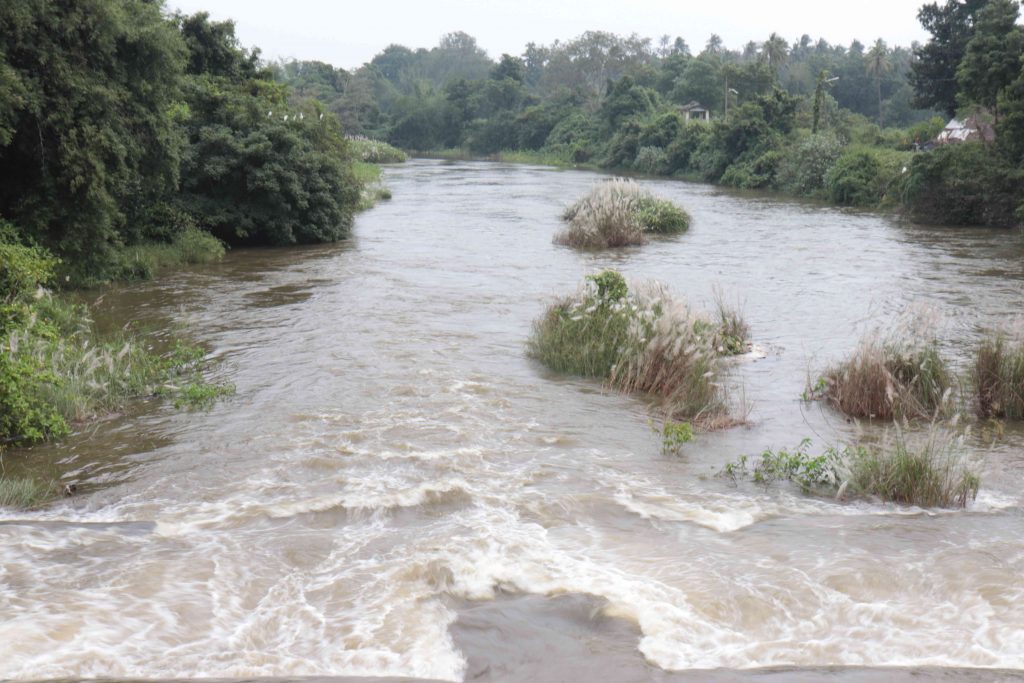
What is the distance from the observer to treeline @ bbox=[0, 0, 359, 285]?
14.5m

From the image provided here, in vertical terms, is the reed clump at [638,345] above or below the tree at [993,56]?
below

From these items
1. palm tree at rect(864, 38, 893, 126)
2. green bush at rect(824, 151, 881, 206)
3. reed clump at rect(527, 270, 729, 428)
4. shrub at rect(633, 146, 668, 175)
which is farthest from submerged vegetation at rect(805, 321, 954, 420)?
palm tree at rect(864, 38, 893, 126)

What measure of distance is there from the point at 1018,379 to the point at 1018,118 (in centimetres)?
2236

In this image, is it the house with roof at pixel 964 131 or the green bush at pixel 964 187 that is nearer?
the green bush at pixel 964 187

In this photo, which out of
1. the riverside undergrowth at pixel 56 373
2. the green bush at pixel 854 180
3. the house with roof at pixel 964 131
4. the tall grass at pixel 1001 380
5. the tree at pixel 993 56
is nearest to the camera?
the riverside undergrowth at pixel 56 373

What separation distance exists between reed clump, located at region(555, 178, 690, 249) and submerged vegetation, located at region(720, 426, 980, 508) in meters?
17.0

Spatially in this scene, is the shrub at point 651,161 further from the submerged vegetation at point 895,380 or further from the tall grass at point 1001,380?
the tall grass at point 1001,380

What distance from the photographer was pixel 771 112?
184 ft

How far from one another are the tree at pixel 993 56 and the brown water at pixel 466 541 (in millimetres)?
20914

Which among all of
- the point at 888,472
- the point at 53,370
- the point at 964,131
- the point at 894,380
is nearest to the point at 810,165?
the point at 964,131

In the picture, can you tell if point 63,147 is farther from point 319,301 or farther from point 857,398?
point 857,398

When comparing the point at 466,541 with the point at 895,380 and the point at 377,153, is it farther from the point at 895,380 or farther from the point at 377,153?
the point at 377,153

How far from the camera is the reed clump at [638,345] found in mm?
10219

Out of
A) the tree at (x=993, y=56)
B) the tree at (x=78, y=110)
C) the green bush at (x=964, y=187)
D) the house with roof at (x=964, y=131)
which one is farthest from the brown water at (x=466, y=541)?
the house with roof at (x=964, y=131)
